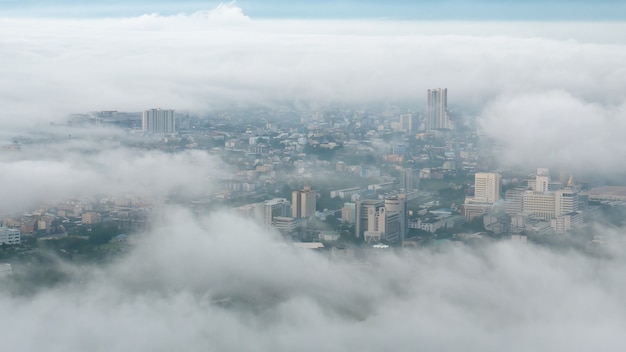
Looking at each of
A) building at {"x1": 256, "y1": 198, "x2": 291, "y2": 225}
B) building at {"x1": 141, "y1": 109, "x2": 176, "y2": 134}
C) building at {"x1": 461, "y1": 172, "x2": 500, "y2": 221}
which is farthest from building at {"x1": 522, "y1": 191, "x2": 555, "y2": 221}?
building at {"x1": 141, "y1": 109, "x2": 176, "y2": 134}

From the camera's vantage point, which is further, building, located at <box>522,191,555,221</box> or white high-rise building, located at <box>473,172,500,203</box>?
white high-rise building, located at <box>473,172,500,203</box>

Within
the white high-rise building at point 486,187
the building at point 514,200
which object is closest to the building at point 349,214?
the white high-rise building at point 486,187

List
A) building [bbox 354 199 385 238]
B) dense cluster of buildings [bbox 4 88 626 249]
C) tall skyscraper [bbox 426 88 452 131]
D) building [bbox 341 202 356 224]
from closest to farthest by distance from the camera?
dense cluster of buildings [bbox 4 88 626 249], building [bbox 354 199 385 238], building [bbox 341 202 356 224], tall skyscraper [bbox 426 88 452 131]

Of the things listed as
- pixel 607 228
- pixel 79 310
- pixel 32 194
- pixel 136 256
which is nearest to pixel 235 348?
pixel 79 310

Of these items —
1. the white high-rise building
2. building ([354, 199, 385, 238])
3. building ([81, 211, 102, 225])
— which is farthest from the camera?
the white high-rise building

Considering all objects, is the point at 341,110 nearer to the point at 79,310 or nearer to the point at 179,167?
the point at 179,167

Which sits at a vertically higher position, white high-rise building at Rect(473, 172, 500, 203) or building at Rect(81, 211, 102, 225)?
white high-rise building at Rect(473, 172, 500, 203)

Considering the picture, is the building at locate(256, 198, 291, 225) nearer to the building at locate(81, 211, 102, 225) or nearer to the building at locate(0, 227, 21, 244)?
the building at locate(81, 211, 102, 225)

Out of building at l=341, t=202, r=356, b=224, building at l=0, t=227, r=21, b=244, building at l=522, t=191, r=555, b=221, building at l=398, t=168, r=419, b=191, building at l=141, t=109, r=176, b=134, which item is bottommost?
building at l=0, t=227, r=21, b=244
